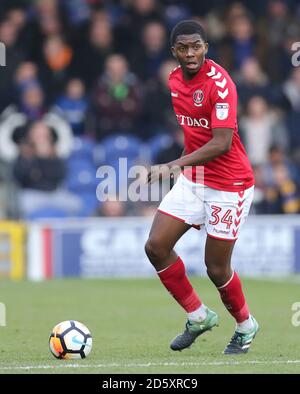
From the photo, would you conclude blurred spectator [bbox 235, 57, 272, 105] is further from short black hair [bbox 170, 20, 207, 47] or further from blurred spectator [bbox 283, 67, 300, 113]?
short black hair [bbox 170, 20, 207, 47]

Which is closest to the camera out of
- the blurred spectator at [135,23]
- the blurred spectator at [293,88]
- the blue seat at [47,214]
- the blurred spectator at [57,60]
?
the blue seat at [47,214]

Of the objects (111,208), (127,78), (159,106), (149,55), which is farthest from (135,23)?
(111,208)

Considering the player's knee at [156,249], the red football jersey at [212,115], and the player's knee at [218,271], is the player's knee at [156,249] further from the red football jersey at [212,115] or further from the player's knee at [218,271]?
the red football jersey at [212,115]

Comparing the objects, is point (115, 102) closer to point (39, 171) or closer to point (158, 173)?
point (39, 171)

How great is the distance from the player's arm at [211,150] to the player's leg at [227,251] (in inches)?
14.9

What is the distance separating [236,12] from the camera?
17.3 m

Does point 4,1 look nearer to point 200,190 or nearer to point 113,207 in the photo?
point 113,207

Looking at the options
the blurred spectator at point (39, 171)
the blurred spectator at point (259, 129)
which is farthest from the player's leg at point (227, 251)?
the blurred spectator at point (259, 129)

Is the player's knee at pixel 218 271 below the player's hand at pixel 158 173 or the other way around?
below

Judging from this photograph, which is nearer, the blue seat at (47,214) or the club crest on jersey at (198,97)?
the club crest on jersey at (198,97)

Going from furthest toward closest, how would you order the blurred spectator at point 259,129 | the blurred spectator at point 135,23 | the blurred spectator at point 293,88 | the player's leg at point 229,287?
the blurred spectator at point 135,23 < the blurred spectator at point 293,88 < the blurred spectator at point 259,129 < the player's leg at point 229,287

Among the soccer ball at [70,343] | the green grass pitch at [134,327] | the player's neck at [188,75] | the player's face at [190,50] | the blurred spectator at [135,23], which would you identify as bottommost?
the green grass pitch at [134,327]

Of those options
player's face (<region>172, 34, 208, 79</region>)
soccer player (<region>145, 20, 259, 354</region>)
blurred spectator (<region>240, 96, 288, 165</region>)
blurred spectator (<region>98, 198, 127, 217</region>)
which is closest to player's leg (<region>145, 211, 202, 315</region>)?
soccer player (<region>145, 20, 259, 354</region>)

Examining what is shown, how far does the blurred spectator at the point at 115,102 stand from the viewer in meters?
16.1
